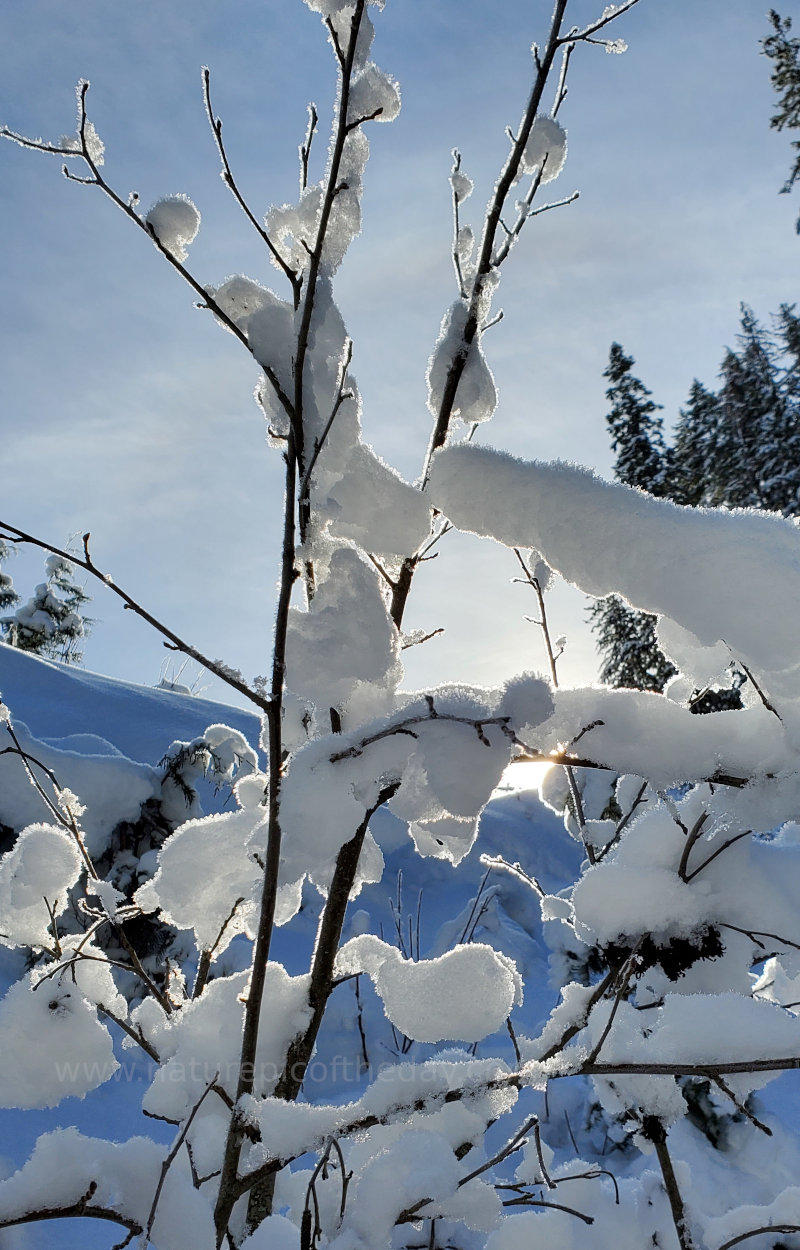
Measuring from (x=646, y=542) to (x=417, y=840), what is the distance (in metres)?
0.66

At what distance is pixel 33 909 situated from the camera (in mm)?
1236

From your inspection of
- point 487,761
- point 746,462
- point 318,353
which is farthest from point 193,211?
point 746,462

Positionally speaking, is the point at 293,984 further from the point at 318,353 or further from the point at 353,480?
the point at 318,353

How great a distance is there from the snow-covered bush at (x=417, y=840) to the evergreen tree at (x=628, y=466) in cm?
1409

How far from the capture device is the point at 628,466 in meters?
15.1

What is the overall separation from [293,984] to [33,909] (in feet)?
1.74

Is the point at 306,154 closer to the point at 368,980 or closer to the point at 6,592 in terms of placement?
the point at 368,980

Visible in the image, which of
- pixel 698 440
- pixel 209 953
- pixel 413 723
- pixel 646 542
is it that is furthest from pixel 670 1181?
pixel 698 440

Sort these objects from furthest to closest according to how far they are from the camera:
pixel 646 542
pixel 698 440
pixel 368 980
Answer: pixel 698 440 → pixel 368 980 → pixel 646 542

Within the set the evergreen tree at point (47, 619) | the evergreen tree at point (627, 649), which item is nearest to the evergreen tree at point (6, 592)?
the evergreen tree at point (47, 619)

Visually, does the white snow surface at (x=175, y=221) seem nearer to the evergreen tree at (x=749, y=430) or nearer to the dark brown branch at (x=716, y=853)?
the dark brown branch at (x=716, y=853)

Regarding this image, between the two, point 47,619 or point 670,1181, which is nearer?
point 670,1181

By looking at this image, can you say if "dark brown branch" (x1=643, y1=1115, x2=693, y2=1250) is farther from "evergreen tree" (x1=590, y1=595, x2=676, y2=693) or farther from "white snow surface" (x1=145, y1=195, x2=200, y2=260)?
"evergreen tree" (x1=590, y1=595, x2=676, y2=693)

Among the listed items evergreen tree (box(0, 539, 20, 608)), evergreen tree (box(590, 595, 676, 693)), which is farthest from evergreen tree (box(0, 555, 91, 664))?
evergreen tree (box(590, 595, 676, 693))
